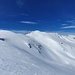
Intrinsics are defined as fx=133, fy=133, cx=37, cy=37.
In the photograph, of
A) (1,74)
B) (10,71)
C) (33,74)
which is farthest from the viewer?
(33,74)

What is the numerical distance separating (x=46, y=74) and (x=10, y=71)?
22.6 feet

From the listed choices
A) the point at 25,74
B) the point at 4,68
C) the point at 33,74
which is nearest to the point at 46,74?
the point at 33,74

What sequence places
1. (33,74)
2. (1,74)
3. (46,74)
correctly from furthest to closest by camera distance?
(46,74), (33,74), (1,74)

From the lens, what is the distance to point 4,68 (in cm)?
1889

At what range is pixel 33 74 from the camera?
67.8 ft

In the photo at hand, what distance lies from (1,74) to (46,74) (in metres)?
8.55

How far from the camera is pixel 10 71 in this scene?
61.2 ft

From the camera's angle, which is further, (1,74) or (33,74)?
(33,74)

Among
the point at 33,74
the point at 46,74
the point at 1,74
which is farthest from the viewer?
the point at 46,74

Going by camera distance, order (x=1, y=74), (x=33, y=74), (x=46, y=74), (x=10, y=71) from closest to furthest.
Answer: (x=1, y=74) < (x=10, y=71) < (x=33, y=74) < (x=46, y=74)

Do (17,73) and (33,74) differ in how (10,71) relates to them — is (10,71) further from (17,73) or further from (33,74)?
(33,74)

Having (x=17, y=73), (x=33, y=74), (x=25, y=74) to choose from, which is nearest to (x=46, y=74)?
(x=33, y=74)

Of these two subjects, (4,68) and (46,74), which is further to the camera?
(46,74)

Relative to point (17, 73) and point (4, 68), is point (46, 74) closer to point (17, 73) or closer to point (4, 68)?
point (17, 73)
